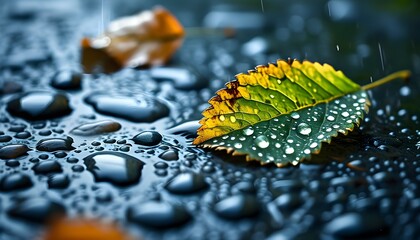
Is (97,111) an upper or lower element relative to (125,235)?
upper

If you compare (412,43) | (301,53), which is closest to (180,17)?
(301,53)

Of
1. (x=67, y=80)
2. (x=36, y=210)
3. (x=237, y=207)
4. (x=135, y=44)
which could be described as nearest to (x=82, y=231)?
(x=36, y=210)

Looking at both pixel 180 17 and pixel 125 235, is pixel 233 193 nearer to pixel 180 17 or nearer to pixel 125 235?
pixel 125 235

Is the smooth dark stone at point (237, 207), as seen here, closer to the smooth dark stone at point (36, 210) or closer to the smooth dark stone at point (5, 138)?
the smooth dark stone at point (36, 210)

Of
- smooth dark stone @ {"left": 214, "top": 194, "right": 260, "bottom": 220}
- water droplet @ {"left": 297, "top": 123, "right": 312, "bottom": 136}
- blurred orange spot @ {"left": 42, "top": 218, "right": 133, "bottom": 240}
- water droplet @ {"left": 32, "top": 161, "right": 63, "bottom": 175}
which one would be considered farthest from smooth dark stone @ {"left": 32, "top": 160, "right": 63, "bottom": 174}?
water droplet @ {"left": 297, "top": 123, "right": 312, "bottom": 136}

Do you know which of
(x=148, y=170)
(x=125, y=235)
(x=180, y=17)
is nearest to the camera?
(x=125, y=235)

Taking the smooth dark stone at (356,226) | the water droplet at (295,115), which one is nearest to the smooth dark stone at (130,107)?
the water droplet at (295,115)
